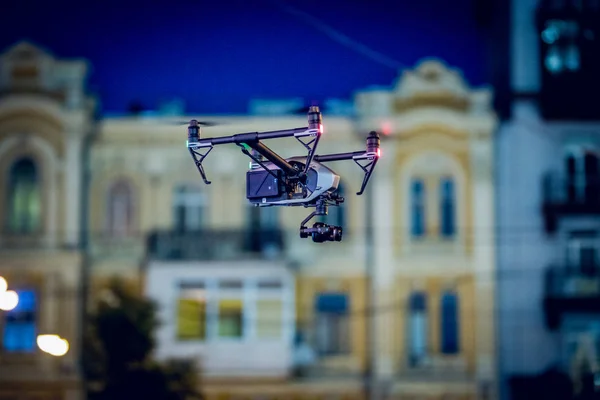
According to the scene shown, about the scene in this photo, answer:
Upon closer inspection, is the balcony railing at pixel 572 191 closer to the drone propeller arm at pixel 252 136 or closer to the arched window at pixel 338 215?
the arched window at pixel 338 215

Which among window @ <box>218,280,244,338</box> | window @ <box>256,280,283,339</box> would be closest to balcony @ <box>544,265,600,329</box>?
window @ <box>256,280,283,339</box>

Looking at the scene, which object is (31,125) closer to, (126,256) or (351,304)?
(126,256)

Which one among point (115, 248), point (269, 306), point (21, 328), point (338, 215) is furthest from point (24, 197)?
point (338, 215)

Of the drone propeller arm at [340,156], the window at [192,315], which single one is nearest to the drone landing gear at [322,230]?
the drone propeller arm at [340,156]

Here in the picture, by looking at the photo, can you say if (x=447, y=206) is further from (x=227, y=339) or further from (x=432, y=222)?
(x=227, y=339)

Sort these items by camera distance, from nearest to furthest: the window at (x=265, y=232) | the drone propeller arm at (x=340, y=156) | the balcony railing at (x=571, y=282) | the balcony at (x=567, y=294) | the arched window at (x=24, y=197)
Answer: the drone propeller arm at (x=340, y=156), the balcony at (x=567, y=294), the balcony railing at (x=571, y=282), the window at (x=265, y=232), the arched window at (x=24, y=197)

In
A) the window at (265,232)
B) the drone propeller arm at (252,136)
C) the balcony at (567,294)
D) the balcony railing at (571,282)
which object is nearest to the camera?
the drone propeller arm at (252,136)
